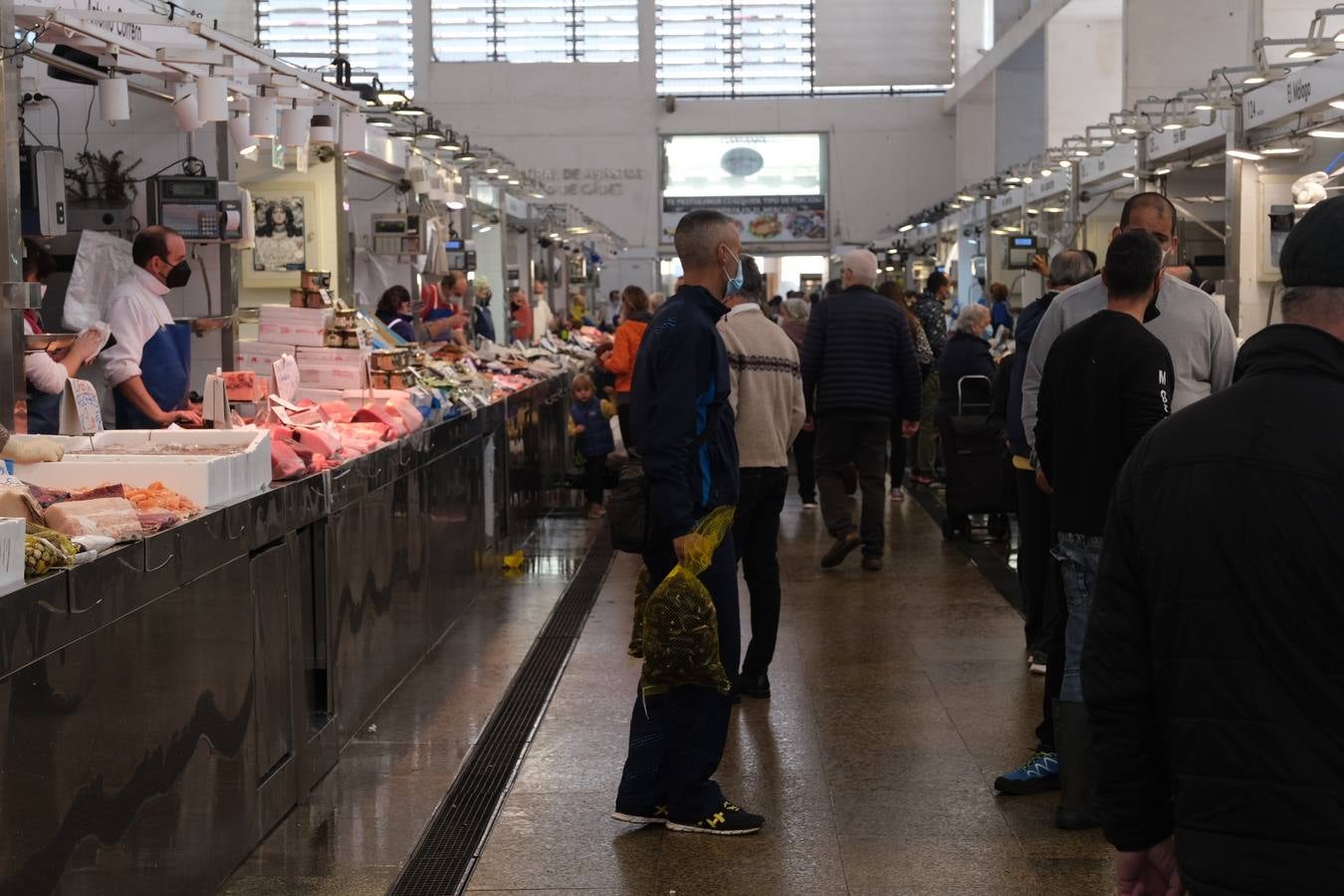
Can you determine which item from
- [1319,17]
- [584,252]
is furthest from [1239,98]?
[584,252]

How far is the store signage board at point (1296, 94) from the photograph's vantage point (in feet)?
27.8

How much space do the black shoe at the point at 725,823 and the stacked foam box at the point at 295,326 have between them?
13.6 feet

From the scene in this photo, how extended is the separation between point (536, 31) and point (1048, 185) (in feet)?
59.5

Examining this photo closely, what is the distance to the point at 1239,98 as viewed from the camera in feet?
34.2

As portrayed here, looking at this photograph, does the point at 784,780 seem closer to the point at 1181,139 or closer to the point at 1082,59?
the point at 1181,139

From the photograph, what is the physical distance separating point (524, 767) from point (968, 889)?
167cm

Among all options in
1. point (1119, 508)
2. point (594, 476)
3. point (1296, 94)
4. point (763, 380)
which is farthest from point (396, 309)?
point (1119, 508)

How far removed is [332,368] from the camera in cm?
781

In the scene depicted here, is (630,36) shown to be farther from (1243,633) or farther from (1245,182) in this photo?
(1243,633)

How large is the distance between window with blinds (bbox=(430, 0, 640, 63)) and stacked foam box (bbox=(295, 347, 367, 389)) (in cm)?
2534

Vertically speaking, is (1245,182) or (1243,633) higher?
(1245,182)

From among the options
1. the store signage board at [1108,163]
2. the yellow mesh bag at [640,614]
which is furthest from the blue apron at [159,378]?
the store signage board at [1108,163]

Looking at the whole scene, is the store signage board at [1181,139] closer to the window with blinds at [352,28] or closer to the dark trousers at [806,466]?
the dark trousers at [806,466]

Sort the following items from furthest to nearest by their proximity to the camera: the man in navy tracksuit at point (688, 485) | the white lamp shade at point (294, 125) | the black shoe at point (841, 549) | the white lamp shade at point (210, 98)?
the black shoe at point (841, 549) < the white lamp shade at point (294, 125) < the white lamp shade at point (210, 98) < the man in navy tracksuit at point (688, 485)
